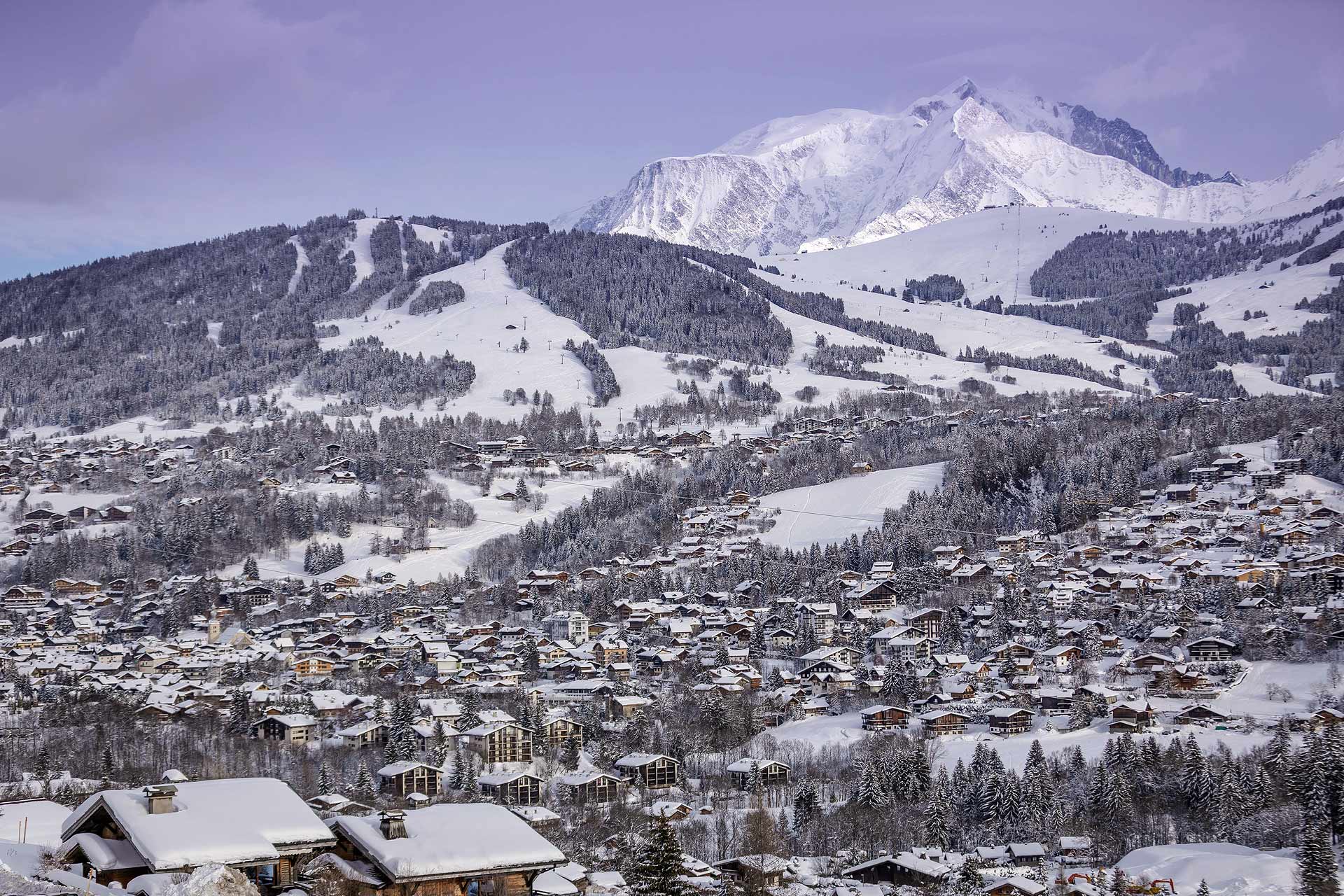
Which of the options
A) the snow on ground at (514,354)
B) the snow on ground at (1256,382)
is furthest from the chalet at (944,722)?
the snow on ground at (1256,382)

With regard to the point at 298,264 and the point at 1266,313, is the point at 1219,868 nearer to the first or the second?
the point at 1266,313

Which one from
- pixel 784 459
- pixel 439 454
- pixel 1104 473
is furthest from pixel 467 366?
pixel 1104 473

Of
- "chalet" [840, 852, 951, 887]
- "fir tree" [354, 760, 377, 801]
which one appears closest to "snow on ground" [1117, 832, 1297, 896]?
"chalet" [840, 852, 951, 887]

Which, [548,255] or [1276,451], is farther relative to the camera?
[548,255]

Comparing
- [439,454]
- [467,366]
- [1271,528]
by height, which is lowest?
[1271,528]

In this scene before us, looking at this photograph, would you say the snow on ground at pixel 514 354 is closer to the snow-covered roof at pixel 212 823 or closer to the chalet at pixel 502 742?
the chalet at pixel 502 742

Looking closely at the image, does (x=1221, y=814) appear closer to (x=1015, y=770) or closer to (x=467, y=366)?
(x=1015, y=770)

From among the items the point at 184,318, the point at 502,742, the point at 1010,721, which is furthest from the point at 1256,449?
the point at 184,318
